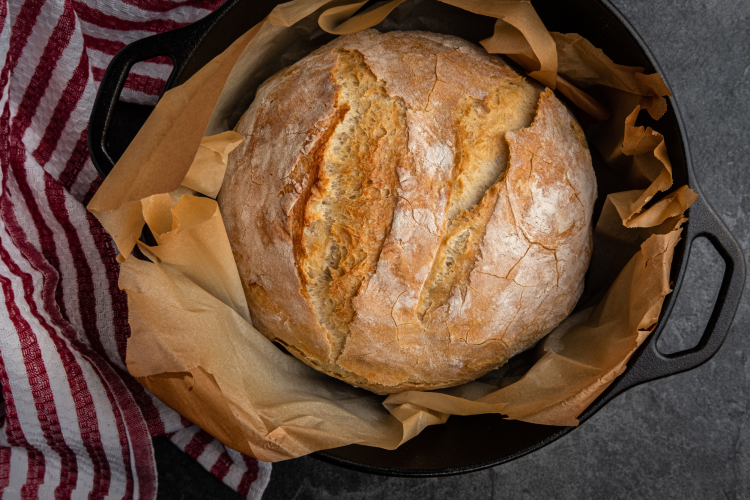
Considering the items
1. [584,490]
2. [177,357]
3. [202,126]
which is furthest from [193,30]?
[584,490]

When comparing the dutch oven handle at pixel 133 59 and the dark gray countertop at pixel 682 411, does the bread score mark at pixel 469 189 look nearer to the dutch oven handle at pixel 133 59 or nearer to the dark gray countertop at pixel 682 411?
the dutch oven handle at pixel 133 59

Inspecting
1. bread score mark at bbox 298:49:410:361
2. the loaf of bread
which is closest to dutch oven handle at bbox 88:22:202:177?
the loaf of bread

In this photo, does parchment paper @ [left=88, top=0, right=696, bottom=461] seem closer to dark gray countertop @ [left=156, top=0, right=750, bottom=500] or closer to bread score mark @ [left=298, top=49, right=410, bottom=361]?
bread score mark @ [left=298, top=49, right=410, bottom=361]

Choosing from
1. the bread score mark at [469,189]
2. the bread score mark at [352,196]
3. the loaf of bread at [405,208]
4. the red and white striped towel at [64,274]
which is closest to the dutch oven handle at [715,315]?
the loaf of bread at [405,208]

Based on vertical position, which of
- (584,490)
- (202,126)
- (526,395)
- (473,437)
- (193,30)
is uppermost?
(193,30)

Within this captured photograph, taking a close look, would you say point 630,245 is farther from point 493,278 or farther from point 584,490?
point 584,490

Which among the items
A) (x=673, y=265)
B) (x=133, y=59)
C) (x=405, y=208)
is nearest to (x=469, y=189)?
(x=405, y=208)

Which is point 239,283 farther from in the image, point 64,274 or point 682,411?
point 682,411
